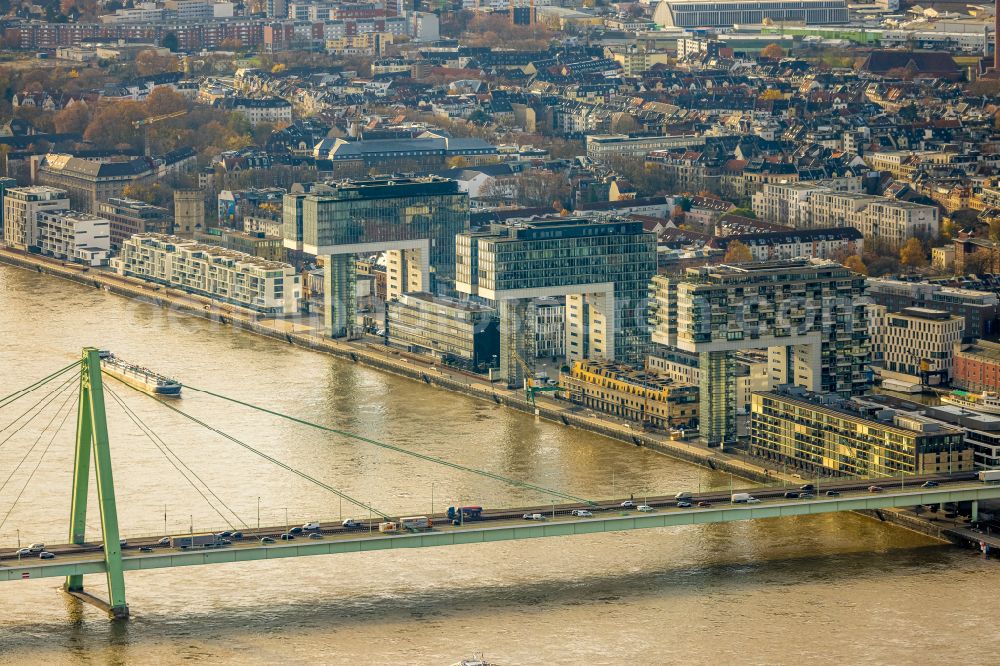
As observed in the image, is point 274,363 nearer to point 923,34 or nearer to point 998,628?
point 998,628

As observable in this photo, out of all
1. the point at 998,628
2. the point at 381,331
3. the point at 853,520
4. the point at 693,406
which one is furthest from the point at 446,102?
the point at 998,628

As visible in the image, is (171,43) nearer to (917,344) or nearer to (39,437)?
(917,344)

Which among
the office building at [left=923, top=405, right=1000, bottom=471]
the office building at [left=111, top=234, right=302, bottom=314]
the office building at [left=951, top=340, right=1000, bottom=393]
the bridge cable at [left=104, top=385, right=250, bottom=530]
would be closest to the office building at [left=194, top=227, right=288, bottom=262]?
the office building at [left=111, top=234, right=302, bottom=314]

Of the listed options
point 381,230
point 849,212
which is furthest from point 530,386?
point 849,212

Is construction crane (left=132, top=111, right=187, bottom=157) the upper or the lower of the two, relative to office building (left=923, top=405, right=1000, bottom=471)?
upper

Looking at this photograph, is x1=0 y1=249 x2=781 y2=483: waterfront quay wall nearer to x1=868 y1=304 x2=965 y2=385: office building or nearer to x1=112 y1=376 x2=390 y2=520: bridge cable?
x1=112 y1=376 x2=390 y2=520: bridge cable

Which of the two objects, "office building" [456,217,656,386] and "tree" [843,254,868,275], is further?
"tree" [843,254,868,275]

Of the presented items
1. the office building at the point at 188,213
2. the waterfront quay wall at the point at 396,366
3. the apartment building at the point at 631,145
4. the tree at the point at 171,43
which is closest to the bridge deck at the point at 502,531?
the waterfront quay wall at the point at 396,366
